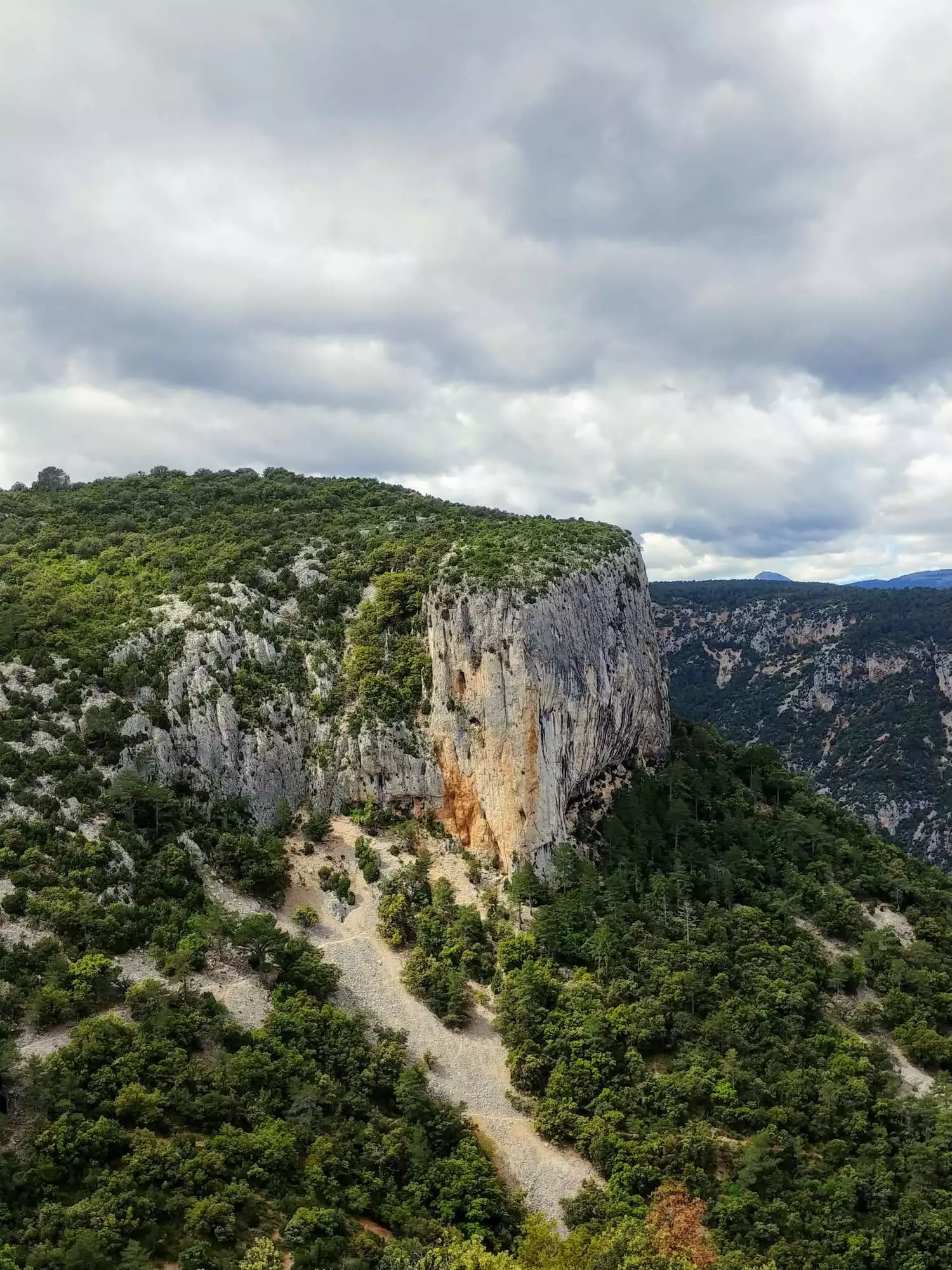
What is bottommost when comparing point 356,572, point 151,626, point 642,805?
point 642,805

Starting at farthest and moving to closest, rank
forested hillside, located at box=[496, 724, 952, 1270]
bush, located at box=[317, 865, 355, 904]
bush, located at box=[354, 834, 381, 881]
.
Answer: bush, located at box=[354, 834, 381, 881], bush, located at box=[317, 865, 355, 904], forested hillside, located at box=[496, 724, 952, 1270]

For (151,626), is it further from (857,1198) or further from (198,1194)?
(857,1198)

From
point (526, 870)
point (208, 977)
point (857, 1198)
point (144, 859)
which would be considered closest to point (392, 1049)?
point (208, 977)

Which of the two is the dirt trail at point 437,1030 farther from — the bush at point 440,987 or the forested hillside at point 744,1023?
the forested hillside at point 744,1023

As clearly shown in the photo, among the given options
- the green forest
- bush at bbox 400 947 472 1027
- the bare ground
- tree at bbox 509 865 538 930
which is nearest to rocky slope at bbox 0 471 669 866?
the green forest

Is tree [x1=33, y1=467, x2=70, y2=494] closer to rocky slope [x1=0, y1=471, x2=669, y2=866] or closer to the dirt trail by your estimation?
rocky slope [x1=0, y1=471, x2=669, y2=866]

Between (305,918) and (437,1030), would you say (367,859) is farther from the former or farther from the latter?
(437,1030)

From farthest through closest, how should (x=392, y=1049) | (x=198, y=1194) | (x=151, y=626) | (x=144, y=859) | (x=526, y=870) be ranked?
1. (x=151, y=626)
2. (x=526, y=870)
3. (x=144, y=859)
4. (x=392, y=1049)
5. (x=198, y=1194)
